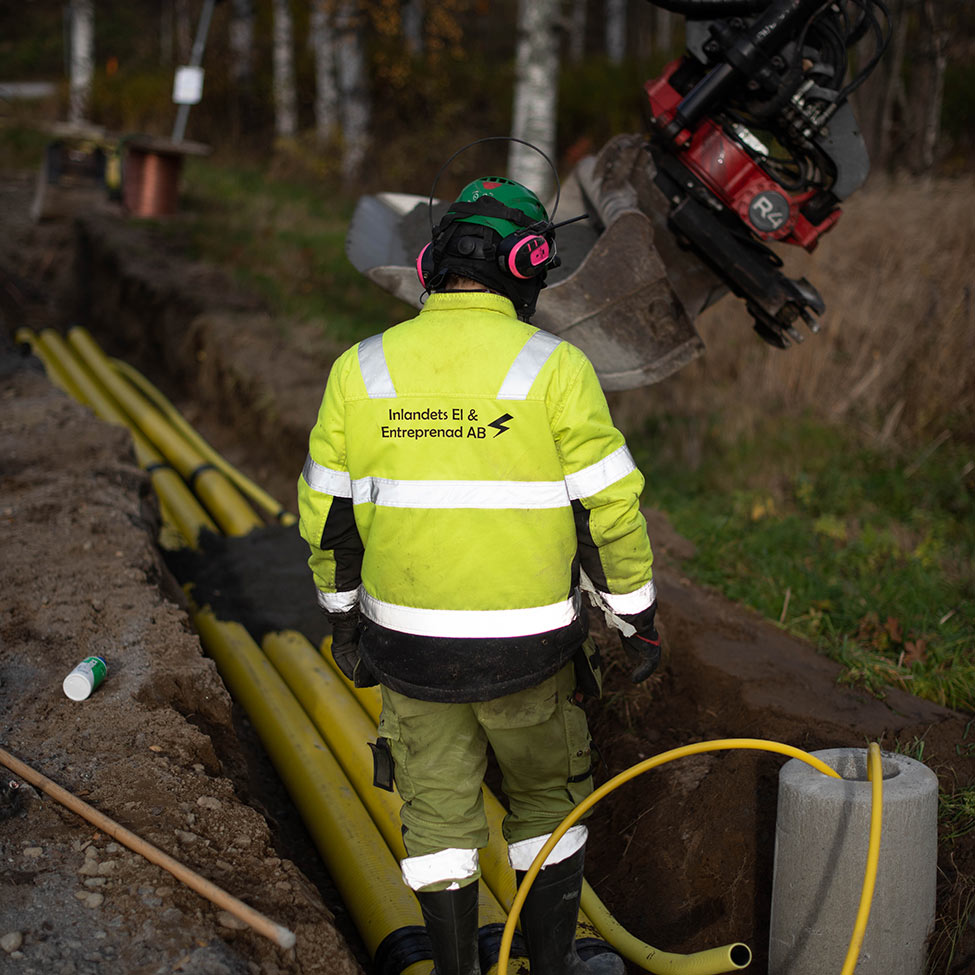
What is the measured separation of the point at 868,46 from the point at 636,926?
840cm

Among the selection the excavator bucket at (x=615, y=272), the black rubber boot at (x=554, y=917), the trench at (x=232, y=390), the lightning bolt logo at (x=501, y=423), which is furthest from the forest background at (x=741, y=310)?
the lightning bolt logo at (x=501, y=423)

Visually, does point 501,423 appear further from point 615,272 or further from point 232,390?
point 232,390

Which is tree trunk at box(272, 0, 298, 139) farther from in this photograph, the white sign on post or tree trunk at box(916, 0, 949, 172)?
tree trunk at box(916, 0, 949, 172)

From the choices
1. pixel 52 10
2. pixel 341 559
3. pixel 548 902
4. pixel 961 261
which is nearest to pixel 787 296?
pixel 341 559

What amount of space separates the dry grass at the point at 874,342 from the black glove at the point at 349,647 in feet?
14.7

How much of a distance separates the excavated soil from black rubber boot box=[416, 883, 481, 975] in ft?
0.84

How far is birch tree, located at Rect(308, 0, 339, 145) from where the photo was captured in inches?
524

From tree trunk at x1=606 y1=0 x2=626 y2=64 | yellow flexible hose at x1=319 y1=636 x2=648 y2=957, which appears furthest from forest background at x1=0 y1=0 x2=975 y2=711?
tree trunk at x1=606 y1=0 x2=626 y2=64

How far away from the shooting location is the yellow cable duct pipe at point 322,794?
312 cm

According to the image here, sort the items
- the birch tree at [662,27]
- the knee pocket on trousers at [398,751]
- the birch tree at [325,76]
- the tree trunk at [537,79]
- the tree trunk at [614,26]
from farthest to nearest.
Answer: the birch tree at [662,27]
the tree trunk at [614,26]
the birch tree at [325,76]
the tree trunk at [537,79]
the knee pocket on trousers at [398,751]

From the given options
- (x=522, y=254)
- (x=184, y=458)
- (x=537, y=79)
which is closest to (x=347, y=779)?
(x=522, y=254)

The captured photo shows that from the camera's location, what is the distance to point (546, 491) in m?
2.43

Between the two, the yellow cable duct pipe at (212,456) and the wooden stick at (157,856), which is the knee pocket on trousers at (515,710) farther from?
the yellow cable duct pipe at (212,456)

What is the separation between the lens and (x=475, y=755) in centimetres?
264
